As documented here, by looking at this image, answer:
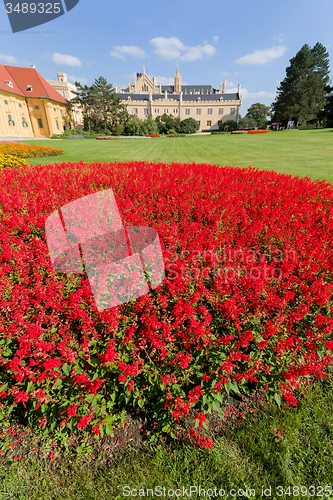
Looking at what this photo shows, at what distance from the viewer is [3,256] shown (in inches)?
124

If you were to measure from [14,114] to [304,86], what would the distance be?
219 ft

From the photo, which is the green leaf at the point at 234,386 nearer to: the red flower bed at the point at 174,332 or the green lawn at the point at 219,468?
the red flower bed at the point at 174,332

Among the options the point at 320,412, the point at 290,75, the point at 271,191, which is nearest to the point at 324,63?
the point at 290,75

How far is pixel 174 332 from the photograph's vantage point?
253 cm

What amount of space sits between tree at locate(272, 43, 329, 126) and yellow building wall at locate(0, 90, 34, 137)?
59.8 meters

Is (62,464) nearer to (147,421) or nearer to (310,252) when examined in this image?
(147,421)

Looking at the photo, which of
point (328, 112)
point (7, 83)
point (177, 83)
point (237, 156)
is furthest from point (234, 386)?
point (177, 83)

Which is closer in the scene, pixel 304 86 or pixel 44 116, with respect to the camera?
pixel 44 116

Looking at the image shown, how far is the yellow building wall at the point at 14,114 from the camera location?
127 feet

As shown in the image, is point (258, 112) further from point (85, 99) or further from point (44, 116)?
point (44, 116)

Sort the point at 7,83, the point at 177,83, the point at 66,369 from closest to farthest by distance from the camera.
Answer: the point at 66,369
the point at 7,83
the point at 177,83

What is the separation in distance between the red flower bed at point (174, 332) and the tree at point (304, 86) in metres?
69.0

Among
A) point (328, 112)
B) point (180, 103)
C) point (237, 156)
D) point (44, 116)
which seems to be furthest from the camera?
point (180, 103)

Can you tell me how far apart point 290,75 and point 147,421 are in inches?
3197
